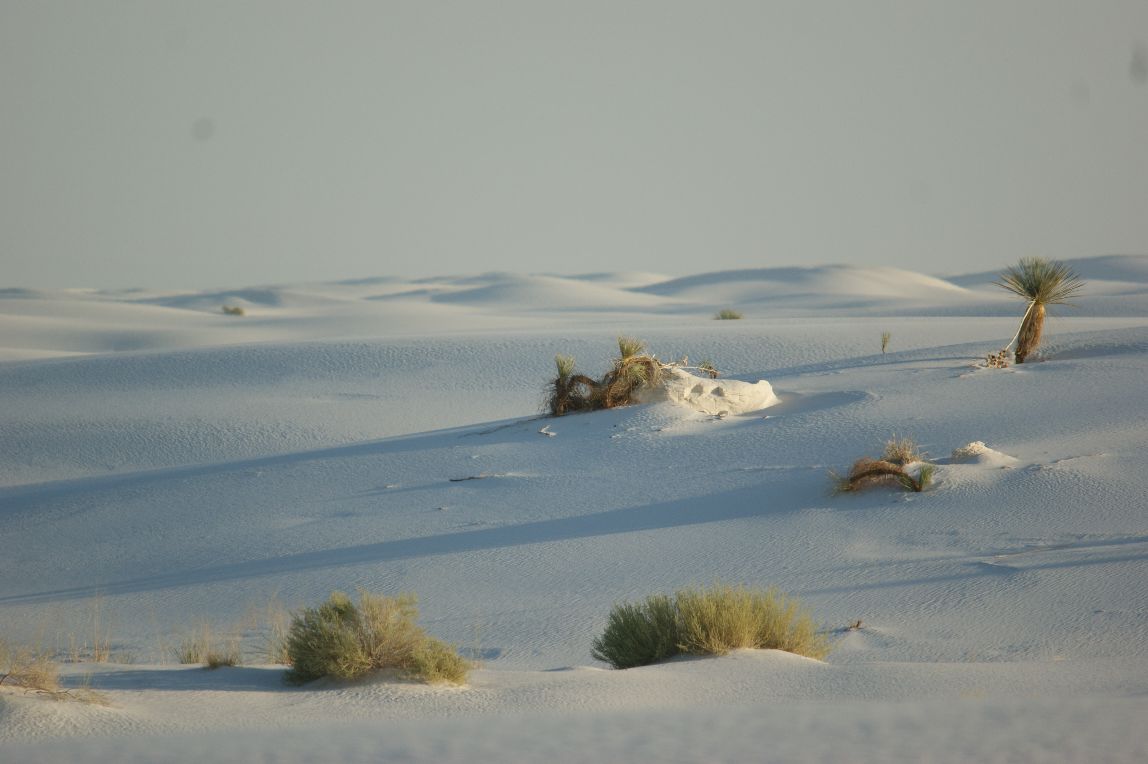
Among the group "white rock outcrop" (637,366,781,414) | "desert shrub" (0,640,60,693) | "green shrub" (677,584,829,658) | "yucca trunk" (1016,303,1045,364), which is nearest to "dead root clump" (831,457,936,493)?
"white rock outcrop" (637,366,781,414)

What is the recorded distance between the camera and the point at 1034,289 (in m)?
15.0

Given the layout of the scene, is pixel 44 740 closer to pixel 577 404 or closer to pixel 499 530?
pixel 499 530

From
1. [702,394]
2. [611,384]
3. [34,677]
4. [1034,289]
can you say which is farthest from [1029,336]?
[34,677]

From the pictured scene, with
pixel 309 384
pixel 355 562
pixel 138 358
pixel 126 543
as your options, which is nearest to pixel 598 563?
pixel 355 562

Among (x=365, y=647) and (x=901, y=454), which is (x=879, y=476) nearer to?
(x=901, y=454)

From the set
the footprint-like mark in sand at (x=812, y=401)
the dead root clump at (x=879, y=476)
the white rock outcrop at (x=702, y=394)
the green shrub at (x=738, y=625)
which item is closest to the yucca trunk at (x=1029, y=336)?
the footprint-like mark in sand at (x=812, y=401)

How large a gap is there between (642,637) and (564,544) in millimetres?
3457

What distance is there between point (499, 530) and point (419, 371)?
11.2 m

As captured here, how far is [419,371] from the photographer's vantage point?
21266 millimetres

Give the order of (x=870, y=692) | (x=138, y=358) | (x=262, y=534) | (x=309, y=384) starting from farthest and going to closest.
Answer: (x=138, y=358)
(x=309, y=384)
(x=262, y=534)
(x=870, y=692)

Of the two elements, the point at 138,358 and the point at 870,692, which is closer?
the point at 870,692

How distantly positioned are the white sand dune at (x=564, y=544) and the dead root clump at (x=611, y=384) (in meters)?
0.31

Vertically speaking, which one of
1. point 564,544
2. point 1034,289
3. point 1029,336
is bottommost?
point 564,544

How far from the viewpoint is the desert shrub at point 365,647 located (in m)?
5.61
